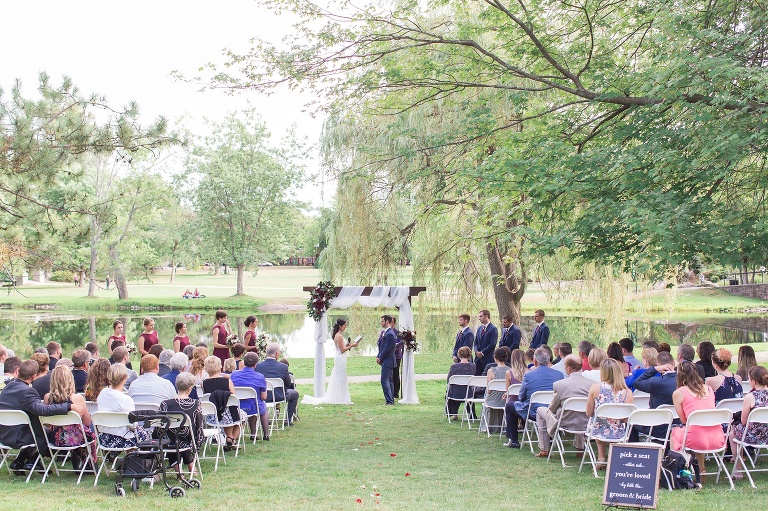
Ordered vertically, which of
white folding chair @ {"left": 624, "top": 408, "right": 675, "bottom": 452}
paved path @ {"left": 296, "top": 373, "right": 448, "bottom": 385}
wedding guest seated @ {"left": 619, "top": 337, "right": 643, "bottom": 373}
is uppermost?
wedding guest seated @ {"left": 619, "top": 337, "right": 643, "bottom": 373}

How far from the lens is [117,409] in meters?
7.12

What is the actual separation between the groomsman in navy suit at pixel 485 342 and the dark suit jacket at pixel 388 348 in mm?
1594

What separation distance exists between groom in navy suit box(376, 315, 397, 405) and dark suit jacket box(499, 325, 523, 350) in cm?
200

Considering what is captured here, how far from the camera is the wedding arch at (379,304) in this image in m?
13.5

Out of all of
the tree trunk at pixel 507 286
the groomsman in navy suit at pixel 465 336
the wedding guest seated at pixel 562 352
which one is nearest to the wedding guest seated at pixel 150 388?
the wedding guest seated at pixel 562 352

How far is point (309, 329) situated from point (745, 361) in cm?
2983

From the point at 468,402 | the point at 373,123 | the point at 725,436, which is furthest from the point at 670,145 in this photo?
the point at 373,123

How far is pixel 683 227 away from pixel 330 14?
561 centimetres

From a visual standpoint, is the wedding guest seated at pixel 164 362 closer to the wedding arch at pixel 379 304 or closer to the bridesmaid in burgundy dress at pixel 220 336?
the bridesmaid in burgundy dress at pixel 220 336

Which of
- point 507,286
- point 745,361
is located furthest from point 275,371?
point 507,286

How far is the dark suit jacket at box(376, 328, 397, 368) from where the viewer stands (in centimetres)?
1305

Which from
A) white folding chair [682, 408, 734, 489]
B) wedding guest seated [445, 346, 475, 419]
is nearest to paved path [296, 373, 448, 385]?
wedding guest seated [445, 346, 475, 419]

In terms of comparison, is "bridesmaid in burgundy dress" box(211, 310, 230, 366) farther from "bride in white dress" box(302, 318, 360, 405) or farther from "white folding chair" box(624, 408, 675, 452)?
"white folding chair" box(624, 408, 675, 452)

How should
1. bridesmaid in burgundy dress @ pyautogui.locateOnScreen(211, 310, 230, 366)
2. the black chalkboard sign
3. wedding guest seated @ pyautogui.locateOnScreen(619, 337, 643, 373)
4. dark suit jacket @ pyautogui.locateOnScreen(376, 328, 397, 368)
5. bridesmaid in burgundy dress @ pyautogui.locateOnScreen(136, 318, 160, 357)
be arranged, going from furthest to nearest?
dark suit jacket @ pyautogui.locateOnScreen(376, 328, 397, 368) → bridesmaid in burgundy dress @ pyautogui.locateOnScreen(211, 310, 230, 366) → bridesmaid in burgundy dress @ pyautogui.locateOnScreen(136, 318, 160, 357) → wedding guest seated @ pyautogui.locateOnScreen(619, 337, 643, 373) → the black chalkboard sign
